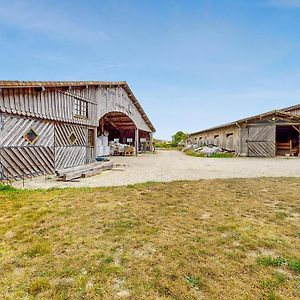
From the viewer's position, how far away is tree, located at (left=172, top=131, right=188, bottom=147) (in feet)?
185

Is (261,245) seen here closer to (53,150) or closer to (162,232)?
(162,232)

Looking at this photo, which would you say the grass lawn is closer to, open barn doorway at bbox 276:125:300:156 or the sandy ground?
the sandy ground

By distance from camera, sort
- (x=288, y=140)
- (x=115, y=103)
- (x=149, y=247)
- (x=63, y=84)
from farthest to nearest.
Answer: (x=288, y=140) < (x=115, y=103) < (x=63, y=84) < (x=149, y=247)

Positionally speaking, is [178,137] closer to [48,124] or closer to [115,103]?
[115,103]

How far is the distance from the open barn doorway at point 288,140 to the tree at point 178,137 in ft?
95.2

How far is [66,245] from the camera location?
3779 millimetres

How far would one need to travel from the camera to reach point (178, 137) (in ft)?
189

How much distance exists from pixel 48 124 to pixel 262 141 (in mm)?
18755

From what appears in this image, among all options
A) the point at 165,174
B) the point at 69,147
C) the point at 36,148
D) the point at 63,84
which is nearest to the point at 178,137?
the point at 69,147

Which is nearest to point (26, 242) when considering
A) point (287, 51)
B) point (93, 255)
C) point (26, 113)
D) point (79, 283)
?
point (93, 255)

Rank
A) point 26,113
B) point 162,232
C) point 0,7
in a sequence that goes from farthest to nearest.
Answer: point 0,7
point 26,113
point 162,232

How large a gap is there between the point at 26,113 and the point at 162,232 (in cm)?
793

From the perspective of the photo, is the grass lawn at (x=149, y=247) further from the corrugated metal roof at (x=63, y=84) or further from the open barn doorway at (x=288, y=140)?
the open barn doorway at (x=288, y=140)

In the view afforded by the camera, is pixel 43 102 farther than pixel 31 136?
Yes
